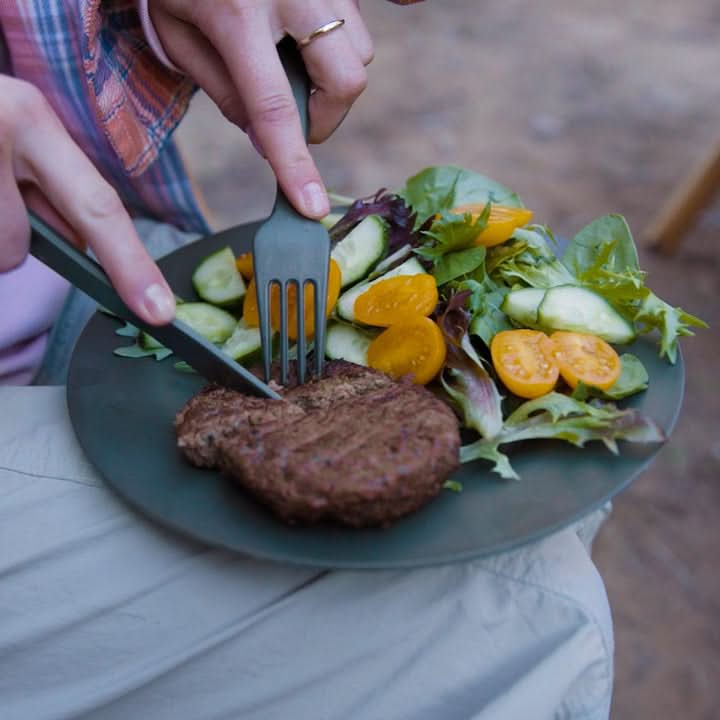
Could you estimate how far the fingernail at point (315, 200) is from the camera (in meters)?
1.54

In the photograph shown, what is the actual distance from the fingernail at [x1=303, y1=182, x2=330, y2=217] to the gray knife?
13.5 inches

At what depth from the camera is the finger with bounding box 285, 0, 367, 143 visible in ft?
5.59

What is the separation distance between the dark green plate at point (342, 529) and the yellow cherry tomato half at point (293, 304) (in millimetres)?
218

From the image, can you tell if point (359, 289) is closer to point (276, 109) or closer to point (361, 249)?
point (361, 249)

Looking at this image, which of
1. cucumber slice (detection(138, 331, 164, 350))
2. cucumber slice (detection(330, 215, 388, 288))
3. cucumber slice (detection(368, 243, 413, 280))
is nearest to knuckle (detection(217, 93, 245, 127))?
cucumber slice (detection(330, 215, 388, 288))

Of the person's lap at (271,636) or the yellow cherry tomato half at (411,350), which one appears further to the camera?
the yellow cherry tomato half at (411,350)

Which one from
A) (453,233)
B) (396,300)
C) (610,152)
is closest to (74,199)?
(396,300)

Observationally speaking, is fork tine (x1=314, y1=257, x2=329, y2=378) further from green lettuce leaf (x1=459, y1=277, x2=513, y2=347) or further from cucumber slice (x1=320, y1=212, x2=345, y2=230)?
cucumber slice (x1=320, y1=212, x2=345, y2=230)

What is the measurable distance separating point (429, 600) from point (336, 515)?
24 centimetres

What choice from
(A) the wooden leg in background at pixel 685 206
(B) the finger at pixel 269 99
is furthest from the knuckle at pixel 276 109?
(A) the wooden leg in background at pixel 685 206

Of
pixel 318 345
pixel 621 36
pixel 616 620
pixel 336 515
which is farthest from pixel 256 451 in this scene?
pixel 621 36

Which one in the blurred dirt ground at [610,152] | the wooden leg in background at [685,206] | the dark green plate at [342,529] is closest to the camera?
the dark green plate at [342,529]

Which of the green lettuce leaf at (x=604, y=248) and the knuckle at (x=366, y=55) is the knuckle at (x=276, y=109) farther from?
the green lettuce leaf at (x=604, y=248)

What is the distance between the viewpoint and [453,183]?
6.43 ft
